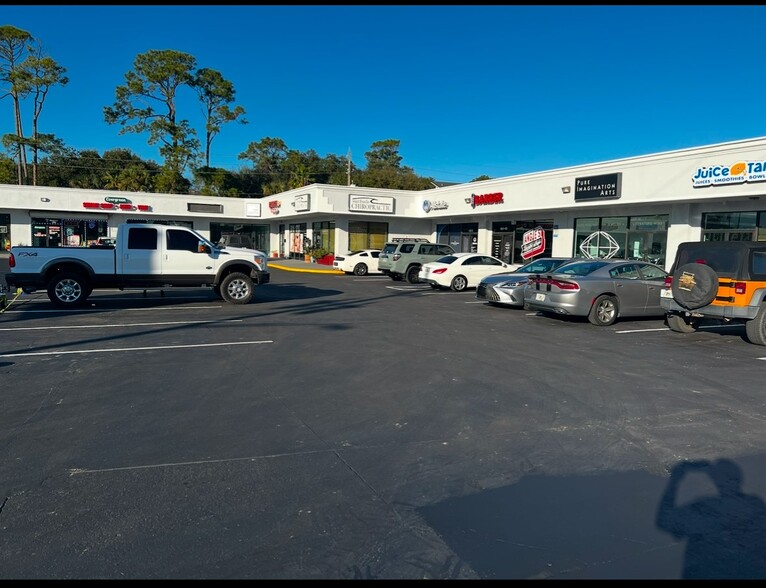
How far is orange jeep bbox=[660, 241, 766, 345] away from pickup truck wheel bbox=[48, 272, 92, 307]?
13.6 meters

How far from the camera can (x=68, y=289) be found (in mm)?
13547

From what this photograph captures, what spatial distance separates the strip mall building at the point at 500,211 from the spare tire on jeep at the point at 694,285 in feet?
29.6

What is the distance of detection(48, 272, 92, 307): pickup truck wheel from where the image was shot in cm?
1338

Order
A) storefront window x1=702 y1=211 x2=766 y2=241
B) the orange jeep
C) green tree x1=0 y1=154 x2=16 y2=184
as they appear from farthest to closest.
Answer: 1. green tree x1=0 y1=154 x2=16 y2=184
2. storefront window x1=702 y1=211 x2=766 y2=241
3. the orange jeep

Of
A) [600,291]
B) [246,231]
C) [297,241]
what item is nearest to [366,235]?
[297,241]

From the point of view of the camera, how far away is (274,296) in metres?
17.5

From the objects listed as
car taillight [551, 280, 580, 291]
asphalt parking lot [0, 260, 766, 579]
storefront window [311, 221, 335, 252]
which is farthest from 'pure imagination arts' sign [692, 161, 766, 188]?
storefront window [311, 221, 335, 252]

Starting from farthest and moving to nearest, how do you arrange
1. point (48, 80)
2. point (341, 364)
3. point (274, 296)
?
1. point (48, 80)
2. point (274, 296)
3. point (341, 364)

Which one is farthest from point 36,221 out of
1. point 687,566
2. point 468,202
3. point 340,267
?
point 687,566

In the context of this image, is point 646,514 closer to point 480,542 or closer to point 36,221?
point 480,542

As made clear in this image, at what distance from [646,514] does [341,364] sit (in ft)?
16.4

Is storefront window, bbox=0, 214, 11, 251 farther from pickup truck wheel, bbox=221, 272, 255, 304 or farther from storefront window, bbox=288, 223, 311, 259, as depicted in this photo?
pickup truck wheel, bbox=221, 272, 255, 304

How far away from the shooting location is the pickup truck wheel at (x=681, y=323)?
11820mm

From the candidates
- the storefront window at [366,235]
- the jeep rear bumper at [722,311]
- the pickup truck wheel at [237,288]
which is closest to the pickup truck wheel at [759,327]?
the jeep rear bumper at [722,311]
